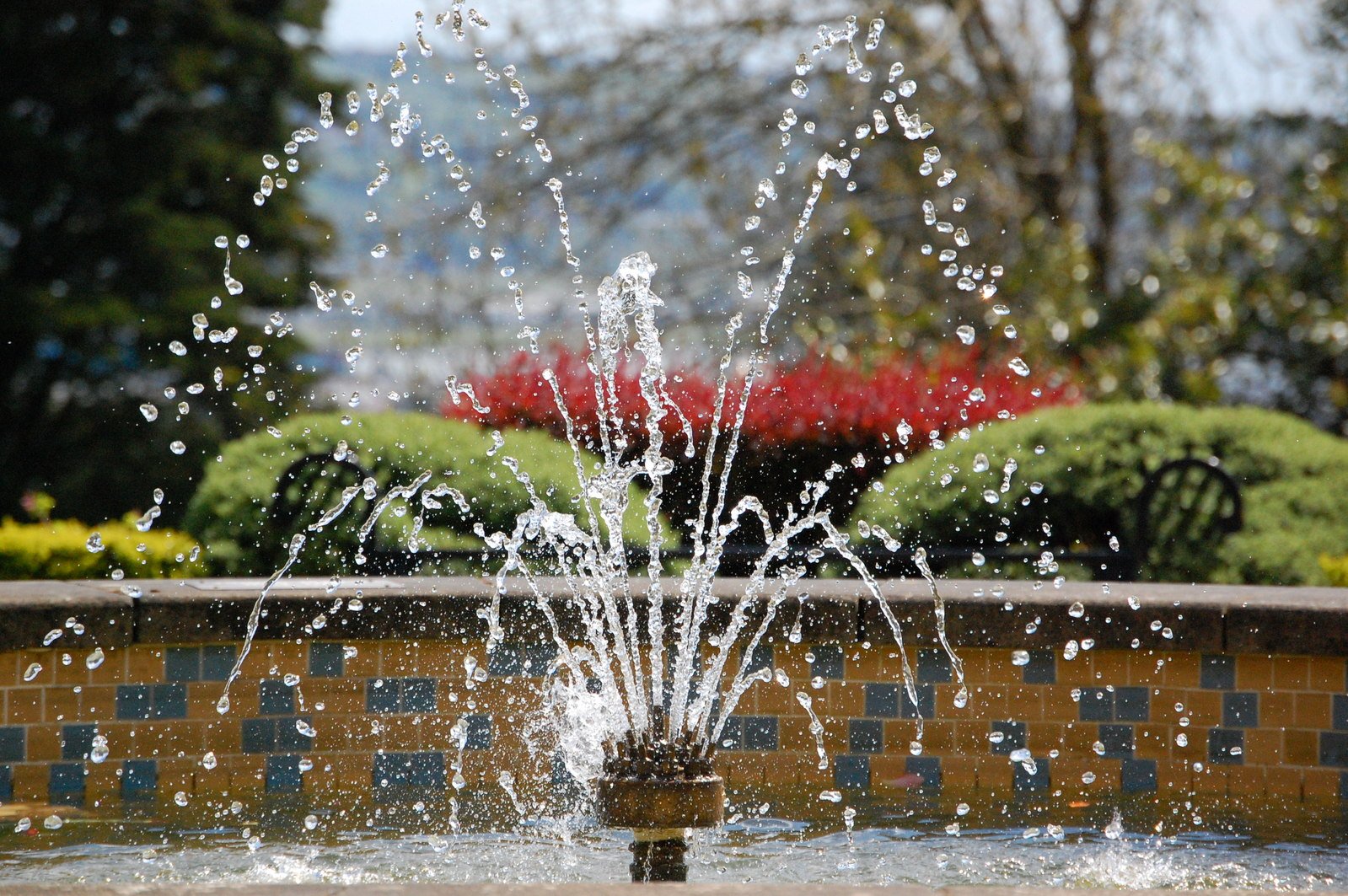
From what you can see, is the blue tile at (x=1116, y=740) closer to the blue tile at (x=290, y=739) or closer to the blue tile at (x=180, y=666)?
the blue tile at (x=290, y=739)

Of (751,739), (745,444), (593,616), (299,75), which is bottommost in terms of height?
(751,739)

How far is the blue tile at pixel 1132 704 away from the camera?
404 centimetres

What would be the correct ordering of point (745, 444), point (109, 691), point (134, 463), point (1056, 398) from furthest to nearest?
point (134, 463)
point (1056, 398)
point (745, 444)
point (109, 691)

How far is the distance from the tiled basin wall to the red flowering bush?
2.22 meters

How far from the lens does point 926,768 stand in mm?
4105

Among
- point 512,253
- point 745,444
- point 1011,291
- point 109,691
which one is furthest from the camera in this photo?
point 512,253

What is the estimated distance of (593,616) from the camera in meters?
4.02

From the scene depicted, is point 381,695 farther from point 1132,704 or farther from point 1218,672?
point 1218,672

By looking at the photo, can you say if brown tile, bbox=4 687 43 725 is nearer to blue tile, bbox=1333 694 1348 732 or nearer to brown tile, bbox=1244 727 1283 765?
brown tile, bbox=1244 727 1283 765

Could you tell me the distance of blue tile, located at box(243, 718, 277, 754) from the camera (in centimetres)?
404

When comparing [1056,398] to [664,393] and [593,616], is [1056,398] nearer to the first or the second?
[664,393]

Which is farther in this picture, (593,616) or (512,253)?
(512,253)

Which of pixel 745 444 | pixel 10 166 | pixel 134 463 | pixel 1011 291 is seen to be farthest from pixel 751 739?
pixel 10 166

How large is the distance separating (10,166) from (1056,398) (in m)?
13.7
